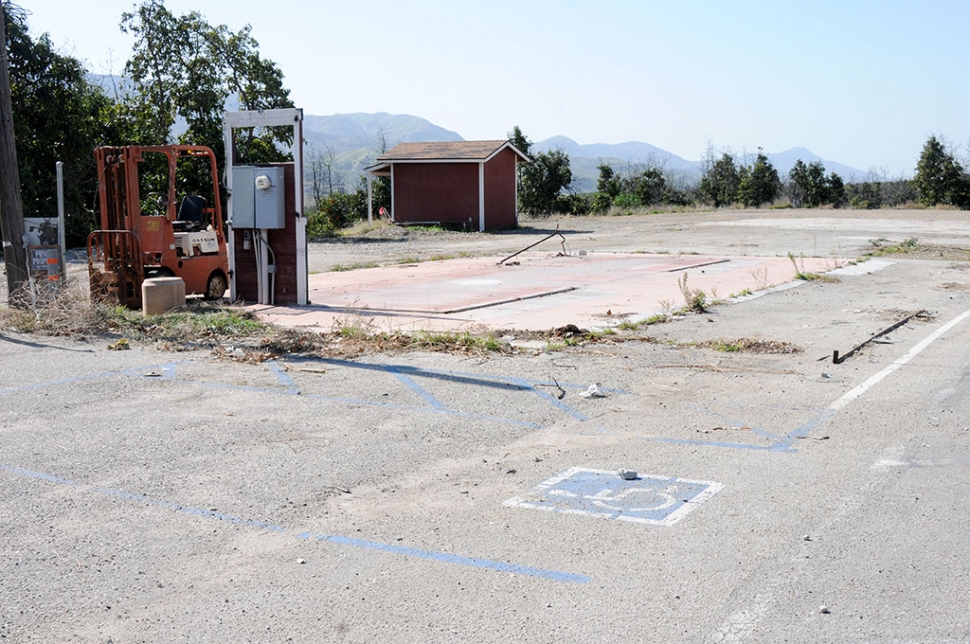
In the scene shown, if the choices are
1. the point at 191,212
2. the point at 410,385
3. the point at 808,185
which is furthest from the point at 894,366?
the point at 808,185

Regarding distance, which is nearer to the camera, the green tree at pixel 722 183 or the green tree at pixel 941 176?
the green tree at pixel 941 176

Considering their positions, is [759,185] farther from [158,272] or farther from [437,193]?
[158,272]

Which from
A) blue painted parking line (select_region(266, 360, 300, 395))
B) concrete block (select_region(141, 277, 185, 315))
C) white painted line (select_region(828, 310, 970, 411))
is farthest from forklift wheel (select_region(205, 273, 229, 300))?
white painted line (select_region(828, 310, 970, 411))

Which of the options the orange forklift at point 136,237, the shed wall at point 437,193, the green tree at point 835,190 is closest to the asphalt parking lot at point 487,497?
the orange forklift at point 136,237

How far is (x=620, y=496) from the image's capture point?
5.97 meters

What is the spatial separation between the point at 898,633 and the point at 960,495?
2189 millimetres

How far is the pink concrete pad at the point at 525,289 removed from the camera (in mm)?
14000

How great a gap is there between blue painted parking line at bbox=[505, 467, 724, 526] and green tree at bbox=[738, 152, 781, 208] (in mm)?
59846

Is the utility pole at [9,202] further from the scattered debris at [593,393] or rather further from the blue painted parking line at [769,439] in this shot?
the blue painted parking line at [769,439]

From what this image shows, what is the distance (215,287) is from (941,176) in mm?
53987

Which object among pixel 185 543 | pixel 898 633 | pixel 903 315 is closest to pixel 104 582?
pixel 185 543

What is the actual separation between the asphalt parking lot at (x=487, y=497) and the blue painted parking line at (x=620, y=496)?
0.09 ft

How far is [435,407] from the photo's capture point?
851 cm

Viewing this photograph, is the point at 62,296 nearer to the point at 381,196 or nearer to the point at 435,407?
the point at 435,407
